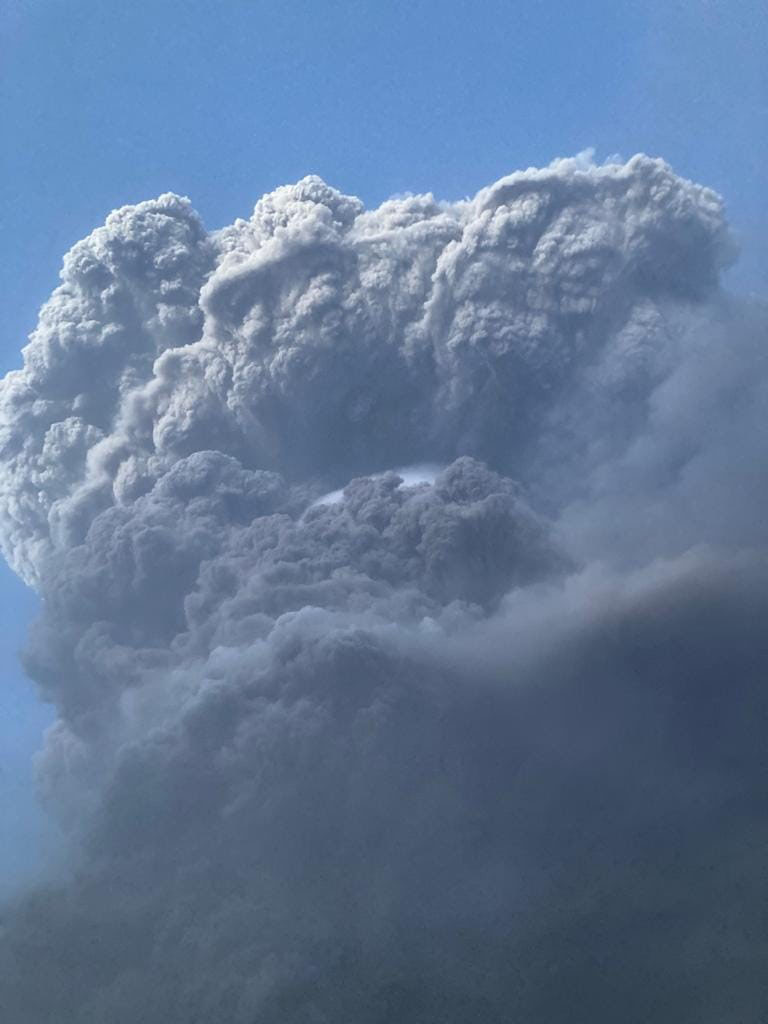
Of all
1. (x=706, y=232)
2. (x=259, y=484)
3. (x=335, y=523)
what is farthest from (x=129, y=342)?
(x=706, y=232)

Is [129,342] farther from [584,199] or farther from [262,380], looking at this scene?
[584,199]

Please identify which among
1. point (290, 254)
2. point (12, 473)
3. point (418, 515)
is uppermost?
point (12, 473)

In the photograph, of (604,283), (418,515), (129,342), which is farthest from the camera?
(129,342)

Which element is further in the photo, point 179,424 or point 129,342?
point 129,342

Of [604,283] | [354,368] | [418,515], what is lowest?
[418,515]

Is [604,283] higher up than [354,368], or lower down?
lower down

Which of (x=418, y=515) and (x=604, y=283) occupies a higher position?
(x=604, y=283)

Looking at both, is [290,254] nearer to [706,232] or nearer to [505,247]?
[505,247]

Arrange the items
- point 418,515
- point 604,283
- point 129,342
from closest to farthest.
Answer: point 418,515 → point 604,283 → point 129,342

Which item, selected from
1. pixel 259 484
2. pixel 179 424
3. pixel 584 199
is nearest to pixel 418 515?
pixel 259 484
